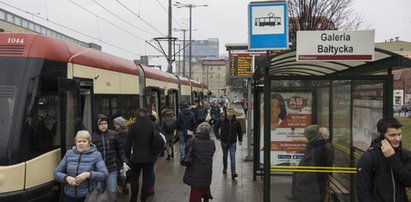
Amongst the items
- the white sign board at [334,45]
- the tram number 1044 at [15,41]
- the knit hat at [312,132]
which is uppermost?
the tram number 1044 at [15,41]

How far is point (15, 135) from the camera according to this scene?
5.65 meters

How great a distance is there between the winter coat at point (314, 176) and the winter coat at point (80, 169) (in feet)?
9.42

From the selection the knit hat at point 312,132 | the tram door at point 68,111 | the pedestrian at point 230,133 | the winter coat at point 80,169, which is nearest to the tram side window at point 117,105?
the tram door at point 68,111

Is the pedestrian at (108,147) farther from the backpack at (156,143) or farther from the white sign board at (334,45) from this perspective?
the white sign board at (334,45)

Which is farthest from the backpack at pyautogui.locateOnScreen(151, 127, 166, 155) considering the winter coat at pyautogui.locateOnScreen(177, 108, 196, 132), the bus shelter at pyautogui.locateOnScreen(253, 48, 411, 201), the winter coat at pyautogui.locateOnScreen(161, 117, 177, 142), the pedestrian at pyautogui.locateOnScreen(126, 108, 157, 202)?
the winter coat at pyautogui.locateOnScreen(177, 108, 196, 132)

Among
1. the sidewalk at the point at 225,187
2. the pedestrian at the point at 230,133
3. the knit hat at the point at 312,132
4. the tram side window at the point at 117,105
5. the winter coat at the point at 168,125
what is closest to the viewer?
the knit hat at the point at 312,132

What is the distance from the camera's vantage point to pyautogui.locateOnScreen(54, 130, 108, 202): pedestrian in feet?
16.4

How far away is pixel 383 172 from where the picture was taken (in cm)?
387

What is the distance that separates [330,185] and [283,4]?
3021mm

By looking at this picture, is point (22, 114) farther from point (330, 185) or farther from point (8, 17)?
point (8, 17)

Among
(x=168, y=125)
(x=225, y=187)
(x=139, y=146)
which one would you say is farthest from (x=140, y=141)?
(x=168, y=125)

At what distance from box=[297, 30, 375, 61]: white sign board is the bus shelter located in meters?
0.18

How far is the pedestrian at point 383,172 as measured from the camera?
385 centimetres

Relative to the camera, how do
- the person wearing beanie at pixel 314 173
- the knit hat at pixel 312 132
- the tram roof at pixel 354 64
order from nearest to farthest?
1. the tram roof at pixel 354 64
2. the person wearing beanie at pixel 314 173
3. the knit hat at pixel 312 132
